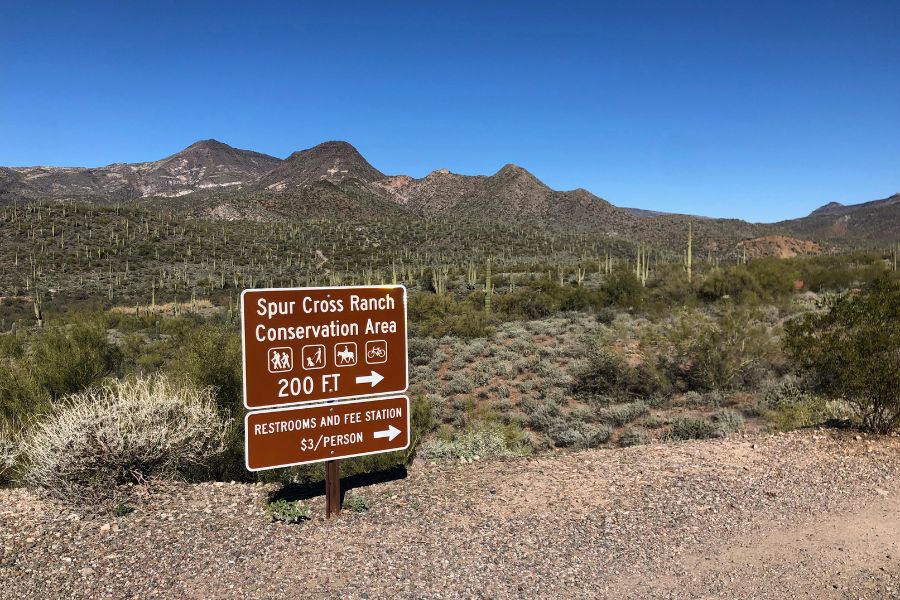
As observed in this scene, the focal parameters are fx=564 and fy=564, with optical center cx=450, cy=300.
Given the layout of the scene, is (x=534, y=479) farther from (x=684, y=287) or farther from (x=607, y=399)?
(x=684, y=287)

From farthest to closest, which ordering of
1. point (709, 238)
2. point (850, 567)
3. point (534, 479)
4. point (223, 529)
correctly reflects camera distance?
point (709, 238) < point (534, 479) < point (223, 529) < point (850, 567)

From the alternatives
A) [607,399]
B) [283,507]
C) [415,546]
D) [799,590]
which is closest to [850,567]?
[799,590]

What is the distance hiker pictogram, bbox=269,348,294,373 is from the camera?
4809 millimetres

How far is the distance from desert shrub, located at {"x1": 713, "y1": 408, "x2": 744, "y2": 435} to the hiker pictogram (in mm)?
6530

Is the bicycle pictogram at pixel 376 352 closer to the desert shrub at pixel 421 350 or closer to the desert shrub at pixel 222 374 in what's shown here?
the desert shrub at pixel 222 374

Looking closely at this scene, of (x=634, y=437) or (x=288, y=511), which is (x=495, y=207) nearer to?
(x=634, y=437)

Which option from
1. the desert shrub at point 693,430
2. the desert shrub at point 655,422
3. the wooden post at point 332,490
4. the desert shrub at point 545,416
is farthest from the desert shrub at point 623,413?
the wooden post at point 332,490

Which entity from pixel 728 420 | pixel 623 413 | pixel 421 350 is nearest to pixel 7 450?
pixel 623 413

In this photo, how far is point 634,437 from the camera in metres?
9.35

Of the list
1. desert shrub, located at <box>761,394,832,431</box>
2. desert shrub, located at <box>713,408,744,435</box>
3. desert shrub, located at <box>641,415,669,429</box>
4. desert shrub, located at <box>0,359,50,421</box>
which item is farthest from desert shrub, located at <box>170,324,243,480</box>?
desert shrub, located at <box>761,394,832,431</box>

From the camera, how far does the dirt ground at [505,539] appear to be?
4.15 meters

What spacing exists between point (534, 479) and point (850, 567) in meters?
2.81

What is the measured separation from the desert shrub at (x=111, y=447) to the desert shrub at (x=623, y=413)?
24.4ft

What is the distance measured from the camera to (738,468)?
639 centimetres
